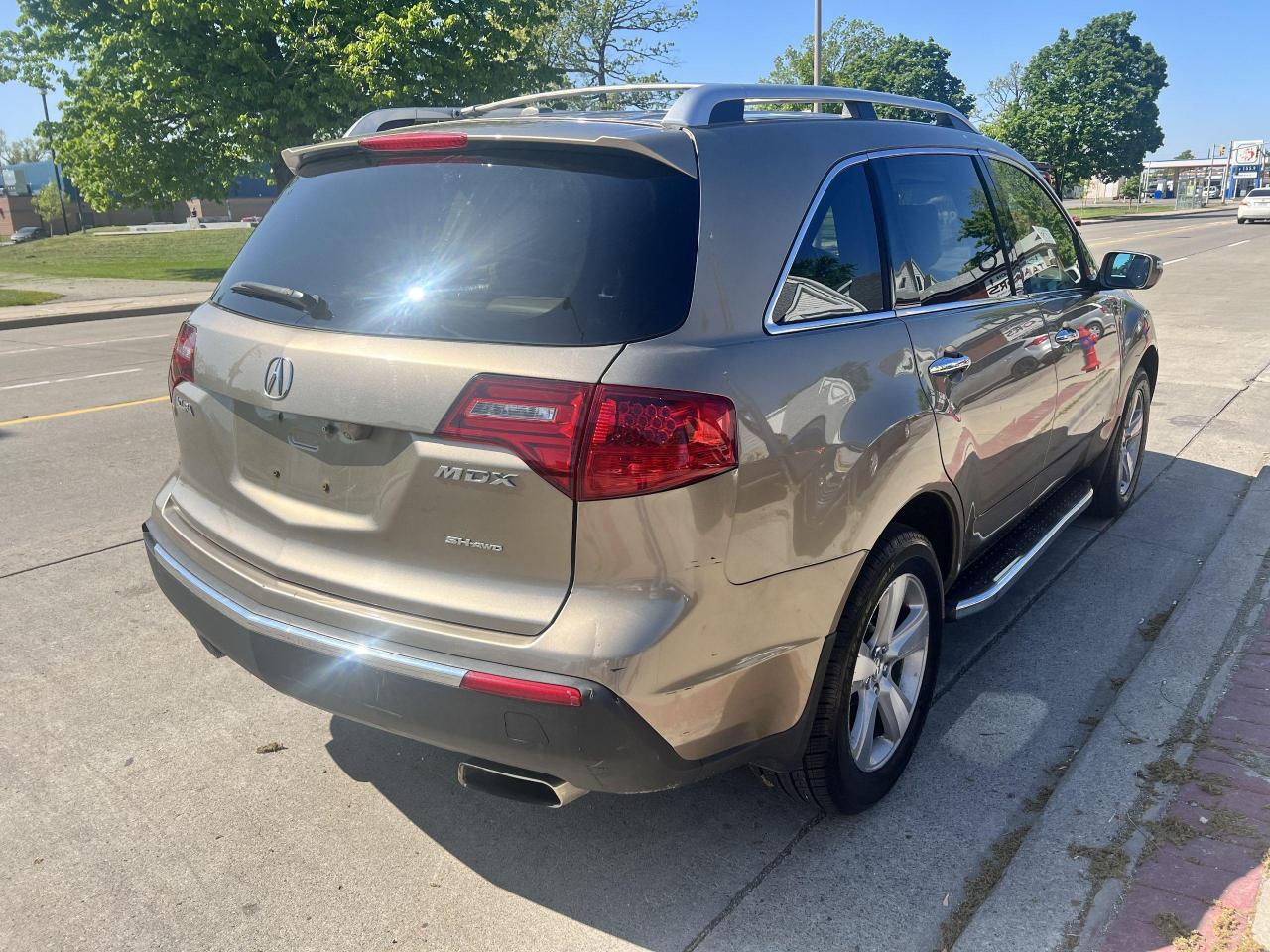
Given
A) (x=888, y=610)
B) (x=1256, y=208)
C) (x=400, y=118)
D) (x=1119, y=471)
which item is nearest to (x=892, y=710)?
(x=888, y=610)

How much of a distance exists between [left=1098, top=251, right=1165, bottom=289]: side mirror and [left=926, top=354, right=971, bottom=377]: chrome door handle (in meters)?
1.91

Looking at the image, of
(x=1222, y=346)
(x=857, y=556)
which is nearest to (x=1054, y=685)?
(x=857, y=556)

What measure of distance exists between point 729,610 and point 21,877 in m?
2.00

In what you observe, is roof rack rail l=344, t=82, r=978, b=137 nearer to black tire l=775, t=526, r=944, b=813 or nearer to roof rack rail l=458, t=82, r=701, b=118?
roof rack rail l=458, t=82, r=701, b=118

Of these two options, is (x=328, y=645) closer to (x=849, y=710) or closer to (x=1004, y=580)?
(x=849, y=710)

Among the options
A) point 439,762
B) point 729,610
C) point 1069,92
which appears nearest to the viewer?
point 729,610

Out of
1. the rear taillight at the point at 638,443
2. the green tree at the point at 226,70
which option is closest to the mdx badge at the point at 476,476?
the rear taillight at the point at 638,443

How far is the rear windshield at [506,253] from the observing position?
231 cm

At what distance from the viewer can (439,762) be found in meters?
3.28

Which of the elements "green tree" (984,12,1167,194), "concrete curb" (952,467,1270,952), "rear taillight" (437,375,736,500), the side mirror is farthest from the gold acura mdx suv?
"green tree" (984,12,1167,194)

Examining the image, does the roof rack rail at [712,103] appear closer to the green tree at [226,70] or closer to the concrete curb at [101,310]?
the concrete curb at [101,310]

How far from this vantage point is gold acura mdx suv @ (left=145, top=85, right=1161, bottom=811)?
2211 millimetres

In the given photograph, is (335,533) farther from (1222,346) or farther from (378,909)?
(1222,346)

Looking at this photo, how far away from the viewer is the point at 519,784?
2.39 metres
